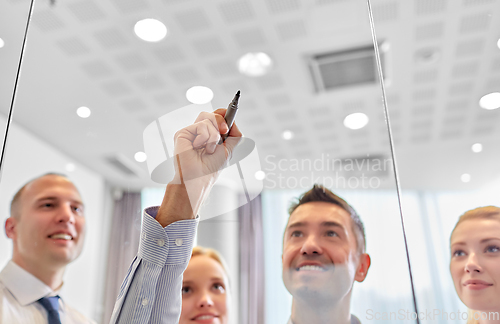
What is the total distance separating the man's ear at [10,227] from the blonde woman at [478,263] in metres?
1.05

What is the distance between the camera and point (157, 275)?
2.11 feet

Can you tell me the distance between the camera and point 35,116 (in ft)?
3.25

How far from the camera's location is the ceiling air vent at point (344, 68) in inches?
36.1

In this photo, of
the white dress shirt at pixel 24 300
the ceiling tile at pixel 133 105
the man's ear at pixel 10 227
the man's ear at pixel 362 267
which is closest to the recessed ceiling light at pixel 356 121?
the man's ear at pixel 362 267

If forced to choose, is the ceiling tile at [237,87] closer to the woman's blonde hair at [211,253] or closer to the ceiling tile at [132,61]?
the ceiling tile at [132,61]

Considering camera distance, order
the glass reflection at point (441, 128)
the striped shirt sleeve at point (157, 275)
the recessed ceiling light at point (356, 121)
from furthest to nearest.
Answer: the recessed ceiling light at point (356, 121)
the glass reflection at point (441, 128)
the striped shirt sleeve at point (157, 275)

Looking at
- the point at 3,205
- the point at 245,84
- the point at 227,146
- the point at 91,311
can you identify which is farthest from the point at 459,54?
the point at 3,205

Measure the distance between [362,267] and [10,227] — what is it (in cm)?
86

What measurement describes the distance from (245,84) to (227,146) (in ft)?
0.85

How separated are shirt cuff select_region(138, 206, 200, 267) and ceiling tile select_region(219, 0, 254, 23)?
654 millimetres

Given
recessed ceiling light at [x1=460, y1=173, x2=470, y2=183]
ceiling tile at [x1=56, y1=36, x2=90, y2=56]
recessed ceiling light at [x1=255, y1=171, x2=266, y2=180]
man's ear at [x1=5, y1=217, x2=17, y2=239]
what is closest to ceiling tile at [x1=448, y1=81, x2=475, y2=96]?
recessed ceiling light at [x1=460, y1=173, x2=470, y2=183]

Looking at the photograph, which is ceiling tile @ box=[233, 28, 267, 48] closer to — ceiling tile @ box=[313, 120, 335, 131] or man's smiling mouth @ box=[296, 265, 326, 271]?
ceiling tile @ box=[313, 120, 335, 131]

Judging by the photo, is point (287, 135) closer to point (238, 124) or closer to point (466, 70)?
point (238, 124)

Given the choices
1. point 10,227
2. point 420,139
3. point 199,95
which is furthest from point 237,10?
point 10,227
